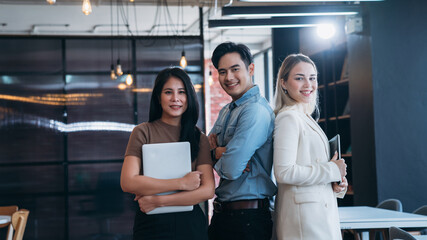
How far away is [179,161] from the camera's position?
6.75ft

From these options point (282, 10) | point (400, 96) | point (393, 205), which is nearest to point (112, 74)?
point (282, 10)

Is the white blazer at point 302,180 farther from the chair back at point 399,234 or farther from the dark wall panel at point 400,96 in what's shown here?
the dark wall panel at point 400,96

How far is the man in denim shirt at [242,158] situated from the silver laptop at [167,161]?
0.20 meters

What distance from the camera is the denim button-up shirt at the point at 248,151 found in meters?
2.13

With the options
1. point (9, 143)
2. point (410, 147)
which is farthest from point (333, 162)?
point (9, 143)

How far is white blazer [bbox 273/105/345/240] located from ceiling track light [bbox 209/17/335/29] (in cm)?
Answer: 340

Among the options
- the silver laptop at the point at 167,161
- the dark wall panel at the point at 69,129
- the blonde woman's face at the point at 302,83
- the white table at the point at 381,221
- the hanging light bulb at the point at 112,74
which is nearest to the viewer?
the silver laptop at the point at 167,161

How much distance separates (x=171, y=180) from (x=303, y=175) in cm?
55

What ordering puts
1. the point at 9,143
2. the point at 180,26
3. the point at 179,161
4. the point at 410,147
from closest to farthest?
the point at 179,161, the point at 410,147, the point at 9,143, the point at 180,26

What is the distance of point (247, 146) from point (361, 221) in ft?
6.66

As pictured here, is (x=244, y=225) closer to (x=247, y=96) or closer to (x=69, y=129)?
(x=247, y=96)

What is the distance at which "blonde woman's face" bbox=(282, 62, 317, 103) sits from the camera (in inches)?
90.3

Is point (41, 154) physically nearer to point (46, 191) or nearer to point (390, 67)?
point (46, 191)

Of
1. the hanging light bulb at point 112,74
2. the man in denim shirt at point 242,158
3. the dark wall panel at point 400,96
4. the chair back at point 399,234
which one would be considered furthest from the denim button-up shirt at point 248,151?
the hanging light bulb at point 112,74
